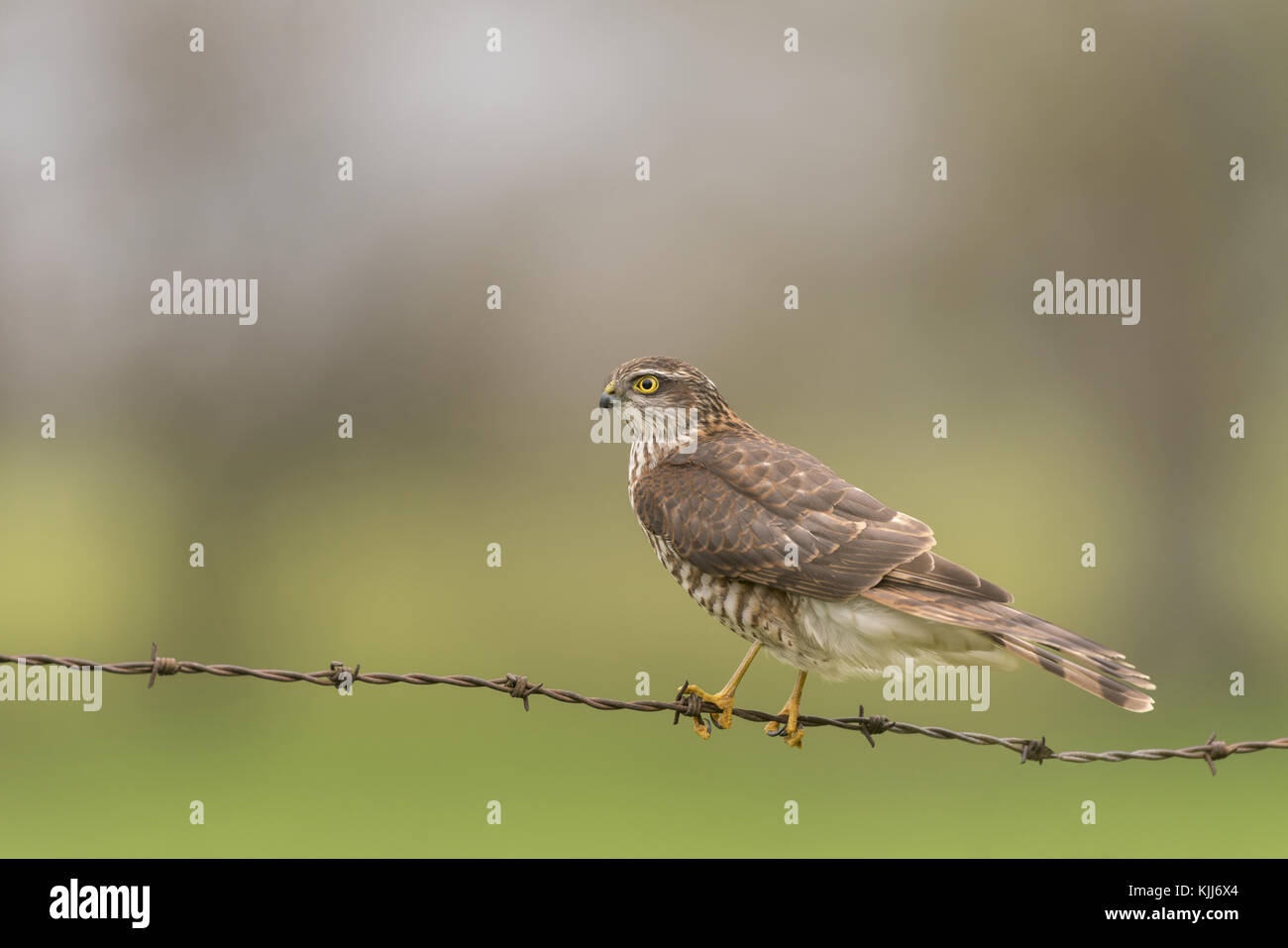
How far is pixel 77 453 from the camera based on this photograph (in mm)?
23562

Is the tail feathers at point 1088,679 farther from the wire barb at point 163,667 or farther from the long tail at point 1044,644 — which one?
the wire barb at point 163,667

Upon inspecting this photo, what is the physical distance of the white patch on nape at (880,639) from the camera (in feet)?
17.2

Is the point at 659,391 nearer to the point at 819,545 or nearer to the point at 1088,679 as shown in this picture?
→ the point at 819,545

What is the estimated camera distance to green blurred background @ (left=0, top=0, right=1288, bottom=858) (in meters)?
15.3

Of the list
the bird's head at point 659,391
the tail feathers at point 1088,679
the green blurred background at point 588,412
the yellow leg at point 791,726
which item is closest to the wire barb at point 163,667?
the bird's head at point 659,391

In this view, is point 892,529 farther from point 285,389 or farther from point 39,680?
point 39,680

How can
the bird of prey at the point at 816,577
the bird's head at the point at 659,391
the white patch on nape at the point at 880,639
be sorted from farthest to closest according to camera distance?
the bird's head at the point at 659,391 → the white patch on nape at the point at 880,639 → the bird of prey at the point at 816,577

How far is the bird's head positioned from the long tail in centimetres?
155

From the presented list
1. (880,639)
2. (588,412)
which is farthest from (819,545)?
(588,412)

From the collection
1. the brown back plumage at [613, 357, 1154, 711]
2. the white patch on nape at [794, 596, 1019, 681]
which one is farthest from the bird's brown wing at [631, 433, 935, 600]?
the white patch on nape at [794, 596, 1019, 681]

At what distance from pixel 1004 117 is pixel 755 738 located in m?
9.72

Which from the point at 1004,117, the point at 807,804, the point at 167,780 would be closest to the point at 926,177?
the point at 1004,117

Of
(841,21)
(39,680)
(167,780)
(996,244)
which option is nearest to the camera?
(167,780)

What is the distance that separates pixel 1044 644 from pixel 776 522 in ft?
4.14
